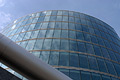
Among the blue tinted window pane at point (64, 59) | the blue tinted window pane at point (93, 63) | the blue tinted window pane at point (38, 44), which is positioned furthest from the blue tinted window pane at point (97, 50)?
the blue tinted window pane at point (38, 44)

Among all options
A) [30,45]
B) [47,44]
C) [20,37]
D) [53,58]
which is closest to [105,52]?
[53,58]

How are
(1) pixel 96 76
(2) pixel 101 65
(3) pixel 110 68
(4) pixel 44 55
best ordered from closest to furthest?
(1) pixel 96 76 → (4) pixel 44 55 → (2) pixel 101 65 → (3) pixel 110 68

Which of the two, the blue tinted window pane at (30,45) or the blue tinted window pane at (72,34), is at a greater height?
the blue tinted window pane at (72,34)

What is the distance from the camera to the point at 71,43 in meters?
22.8

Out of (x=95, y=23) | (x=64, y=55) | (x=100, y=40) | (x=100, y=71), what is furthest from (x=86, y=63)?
(x=95, y=23)

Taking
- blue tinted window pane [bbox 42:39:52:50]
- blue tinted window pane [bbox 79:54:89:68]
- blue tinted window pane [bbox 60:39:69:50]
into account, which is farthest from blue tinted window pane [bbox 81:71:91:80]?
blue tinted window pane [bbox 42:39:52:50]

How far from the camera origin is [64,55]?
20.5m

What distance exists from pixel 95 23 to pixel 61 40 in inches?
497

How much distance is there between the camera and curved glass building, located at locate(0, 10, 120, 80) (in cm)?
1955

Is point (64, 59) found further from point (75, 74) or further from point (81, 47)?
point (81, 47)

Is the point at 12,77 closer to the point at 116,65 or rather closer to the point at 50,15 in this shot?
the point at 116,65

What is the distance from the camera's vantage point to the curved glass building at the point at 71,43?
64.1ft

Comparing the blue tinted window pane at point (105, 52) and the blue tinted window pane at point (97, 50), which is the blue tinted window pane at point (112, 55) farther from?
the blue tinted window pane at point (97, 50)

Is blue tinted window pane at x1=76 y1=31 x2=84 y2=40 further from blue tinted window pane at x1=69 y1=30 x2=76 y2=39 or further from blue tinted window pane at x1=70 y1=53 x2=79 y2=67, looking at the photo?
blue tinted window pane at x1=70 y1=53 x2=79 y2=67
